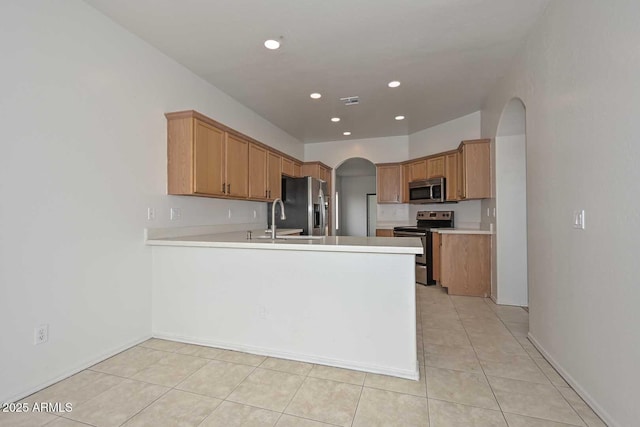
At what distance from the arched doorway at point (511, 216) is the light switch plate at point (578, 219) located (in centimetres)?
189

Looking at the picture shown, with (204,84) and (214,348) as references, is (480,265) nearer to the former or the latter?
(214,348)

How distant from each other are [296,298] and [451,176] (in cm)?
346

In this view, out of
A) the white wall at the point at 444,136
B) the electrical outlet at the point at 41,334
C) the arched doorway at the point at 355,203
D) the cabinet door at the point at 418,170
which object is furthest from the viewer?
the arched doorway at the point at 355,203

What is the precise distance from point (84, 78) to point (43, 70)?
10.5 inches

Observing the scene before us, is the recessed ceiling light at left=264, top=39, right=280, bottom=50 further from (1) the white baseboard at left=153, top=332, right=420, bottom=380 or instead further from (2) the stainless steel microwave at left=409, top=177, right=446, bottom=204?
(2) the stainless steel microwave at left=409, top=177, right=446, bottom=204

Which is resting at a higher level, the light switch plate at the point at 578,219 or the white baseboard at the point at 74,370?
the light switch plate at the point at 578,219

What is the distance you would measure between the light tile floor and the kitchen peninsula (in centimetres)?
14

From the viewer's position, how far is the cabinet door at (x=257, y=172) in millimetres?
3848

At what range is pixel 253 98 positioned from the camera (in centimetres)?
401

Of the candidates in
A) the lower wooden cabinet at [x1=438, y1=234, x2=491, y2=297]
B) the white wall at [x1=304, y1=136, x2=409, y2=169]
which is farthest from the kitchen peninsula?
the white wall at [x1=304, y1=136, x2=409, y2=169]

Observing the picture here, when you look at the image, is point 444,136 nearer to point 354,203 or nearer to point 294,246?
point 294,246

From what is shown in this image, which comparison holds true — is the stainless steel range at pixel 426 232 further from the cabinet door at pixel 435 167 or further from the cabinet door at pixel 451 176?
the cabinet door at pixel 435 167

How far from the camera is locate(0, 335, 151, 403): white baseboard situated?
1.84 metres

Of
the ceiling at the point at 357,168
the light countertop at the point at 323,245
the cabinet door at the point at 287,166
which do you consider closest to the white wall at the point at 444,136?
the ceiling at the point at 357,168
